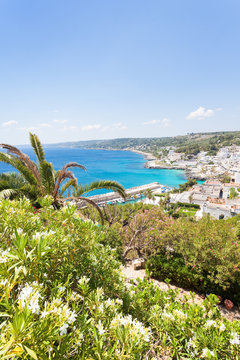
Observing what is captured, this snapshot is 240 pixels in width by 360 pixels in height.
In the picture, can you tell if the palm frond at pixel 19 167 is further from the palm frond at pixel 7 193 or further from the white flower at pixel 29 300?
the white flower at pixel 29 300

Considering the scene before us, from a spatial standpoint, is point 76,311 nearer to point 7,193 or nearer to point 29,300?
point 29,300

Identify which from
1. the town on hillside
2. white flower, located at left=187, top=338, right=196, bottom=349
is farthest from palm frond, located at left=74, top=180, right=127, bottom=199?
the town on hillside

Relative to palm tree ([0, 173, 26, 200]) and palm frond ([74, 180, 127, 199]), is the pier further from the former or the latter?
palm frond ([74, 180, 127, 199])

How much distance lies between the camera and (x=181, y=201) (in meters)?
44.9

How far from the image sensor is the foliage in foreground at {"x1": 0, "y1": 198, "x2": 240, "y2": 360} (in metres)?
1.04

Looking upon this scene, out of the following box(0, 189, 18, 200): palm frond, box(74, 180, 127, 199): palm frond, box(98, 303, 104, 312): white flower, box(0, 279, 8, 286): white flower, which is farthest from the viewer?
box(74, 180, 127, 199): palm frond

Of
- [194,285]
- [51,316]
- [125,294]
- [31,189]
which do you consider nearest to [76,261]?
[125,294]

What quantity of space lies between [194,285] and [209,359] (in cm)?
667

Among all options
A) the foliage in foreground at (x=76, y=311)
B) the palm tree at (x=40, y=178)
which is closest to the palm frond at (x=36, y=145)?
the palm tree at (x=40, y=178)

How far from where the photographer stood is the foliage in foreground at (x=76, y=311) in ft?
3.42

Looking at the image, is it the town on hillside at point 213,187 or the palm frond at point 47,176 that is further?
the town on hillside at point 213,187

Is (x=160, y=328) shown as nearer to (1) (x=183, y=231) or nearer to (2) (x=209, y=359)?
(2) (x=209, y=359)

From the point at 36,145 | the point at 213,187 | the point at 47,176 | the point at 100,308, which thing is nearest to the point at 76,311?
the point at 100,308

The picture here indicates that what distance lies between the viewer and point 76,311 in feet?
5.18
